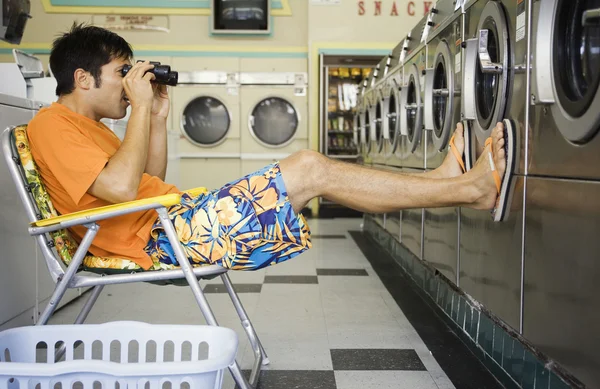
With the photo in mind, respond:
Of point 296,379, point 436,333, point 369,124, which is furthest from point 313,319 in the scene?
point 369,124

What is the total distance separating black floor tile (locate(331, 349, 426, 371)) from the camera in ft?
5.99

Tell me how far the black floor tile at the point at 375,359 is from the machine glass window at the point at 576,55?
98 cm

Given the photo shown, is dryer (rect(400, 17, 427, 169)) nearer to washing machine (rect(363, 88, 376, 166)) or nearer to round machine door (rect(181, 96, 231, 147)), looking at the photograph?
washing machine (rect(363, 88, 376, 166))

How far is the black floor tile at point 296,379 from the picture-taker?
65.7 inches

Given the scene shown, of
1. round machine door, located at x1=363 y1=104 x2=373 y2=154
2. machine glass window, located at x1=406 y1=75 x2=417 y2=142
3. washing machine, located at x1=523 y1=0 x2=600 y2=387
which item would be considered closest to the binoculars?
washing machine, located at x1=523 y1=0 x2=600 y2=387

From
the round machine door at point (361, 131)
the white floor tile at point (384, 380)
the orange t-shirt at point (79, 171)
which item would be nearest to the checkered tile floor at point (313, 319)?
the white floor tile at point (384, 380)

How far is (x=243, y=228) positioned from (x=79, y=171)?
419mm

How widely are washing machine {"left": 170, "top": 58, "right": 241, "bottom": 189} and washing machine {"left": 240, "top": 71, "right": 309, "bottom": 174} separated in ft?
0.31

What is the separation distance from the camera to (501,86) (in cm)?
158

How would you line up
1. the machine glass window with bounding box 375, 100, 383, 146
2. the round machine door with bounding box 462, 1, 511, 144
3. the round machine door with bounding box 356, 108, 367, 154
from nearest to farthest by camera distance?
1. the round machine door with bounding box 462, 1, 511, 144
2. the machine glass window with bounding box 375, 100, 383, 146
3. the round machine door with bounding box 356, 108, 367, 154

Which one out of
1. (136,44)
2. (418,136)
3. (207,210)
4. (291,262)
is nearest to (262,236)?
(207,210)

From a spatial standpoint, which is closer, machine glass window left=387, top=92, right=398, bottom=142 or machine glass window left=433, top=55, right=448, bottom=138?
machine glass window left=433, top=55, right=448, bottom=138

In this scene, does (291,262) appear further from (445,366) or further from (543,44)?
(543,44)

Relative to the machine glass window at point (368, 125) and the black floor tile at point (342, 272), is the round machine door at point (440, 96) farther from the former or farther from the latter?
the machine glass window at point (368, 125)
